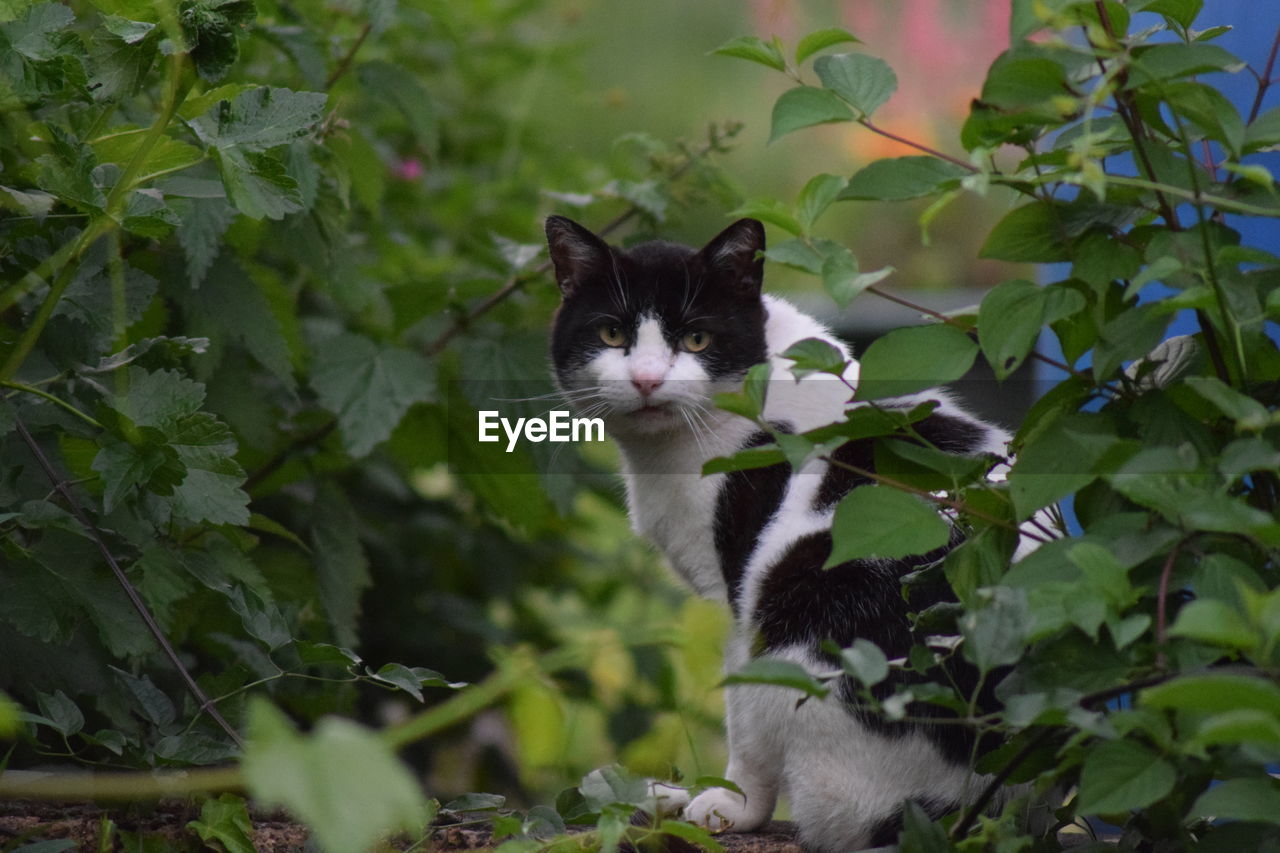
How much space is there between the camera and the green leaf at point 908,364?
35.8 inches

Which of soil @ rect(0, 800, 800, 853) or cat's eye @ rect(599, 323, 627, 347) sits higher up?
cat's eye @ rect(599, 323, 627, 347)

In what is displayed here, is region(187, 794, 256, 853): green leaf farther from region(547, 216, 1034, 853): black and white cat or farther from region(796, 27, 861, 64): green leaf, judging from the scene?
region(796, 27, 861, 64): green leaf

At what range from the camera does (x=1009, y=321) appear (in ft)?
2.93

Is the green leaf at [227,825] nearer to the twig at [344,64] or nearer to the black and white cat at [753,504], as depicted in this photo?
the black and white cat at [753,504]

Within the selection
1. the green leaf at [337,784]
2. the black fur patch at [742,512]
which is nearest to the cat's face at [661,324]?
the black fur patch at [742,512]

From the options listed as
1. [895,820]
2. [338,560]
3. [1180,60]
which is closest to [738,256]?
[338,560]

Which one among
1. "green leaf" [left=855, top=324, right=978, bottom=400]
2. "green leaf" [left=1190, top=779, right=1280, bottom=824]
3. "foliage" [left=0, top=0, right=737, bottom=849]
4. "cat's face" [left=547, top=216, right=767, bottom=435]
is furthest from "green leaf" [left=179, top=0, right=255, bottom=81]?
"green leaf" [left=1190, top=779, right=1280, bottom=824]

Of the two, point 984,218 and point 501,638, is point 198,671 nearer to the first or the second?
point 501,638

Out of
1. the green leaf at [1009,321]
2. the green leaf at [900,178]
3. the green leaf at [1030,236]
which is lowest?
the green leaf at [1009,321]

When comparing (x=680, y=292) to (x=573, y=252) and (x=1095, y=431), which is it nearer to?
(x=573, y=252)

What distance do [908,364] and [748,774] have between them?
2.50 ft

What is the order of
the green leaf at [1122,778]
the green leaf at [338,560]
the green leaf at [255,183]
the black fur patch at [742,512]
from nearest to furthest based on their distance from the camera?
the green leaf at [1122,778], the green leaf at [255,183], the black fur patch at [742,512], the green leaf at [338,560]

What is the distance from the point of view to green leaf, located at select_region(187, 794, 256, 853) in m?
1.13

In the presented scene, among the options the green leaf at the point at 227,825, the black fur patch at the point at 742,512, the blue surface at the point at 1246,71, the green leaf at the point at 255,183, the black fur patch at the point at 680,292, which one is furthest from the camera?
the black fur patch at the point at 680,292
